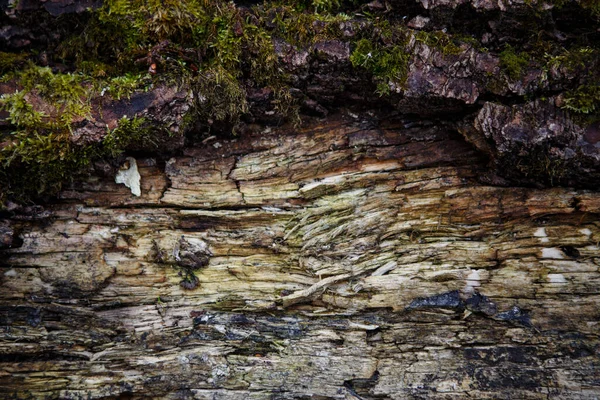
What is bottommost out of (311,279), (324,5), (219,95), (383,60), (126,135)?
(311,279)

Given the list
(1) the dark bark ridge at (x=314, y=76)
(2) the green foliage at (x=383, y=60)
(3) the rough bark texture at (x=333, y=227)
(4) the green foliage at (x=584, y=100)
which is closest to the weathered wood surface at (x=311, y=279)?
(3) the rough bark texture at (x=333, y=227)

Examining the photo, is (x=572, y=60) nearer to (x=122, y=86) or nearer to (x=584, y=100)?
(x=584, y=100)

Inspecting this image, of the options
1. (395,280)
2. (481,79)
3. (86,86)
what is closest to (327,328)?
(395,280)

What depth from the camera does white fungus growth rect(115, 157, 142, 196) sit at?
4.77 meters

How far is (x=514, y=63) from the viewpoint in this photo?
168 inches

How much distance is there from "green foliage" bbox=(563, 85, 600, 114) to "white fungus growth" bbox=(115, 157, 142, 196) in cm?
481

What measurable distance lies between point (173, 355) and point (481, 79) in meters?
4.60

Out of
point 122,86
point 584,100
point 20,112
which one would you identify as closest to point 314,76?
point 122,86

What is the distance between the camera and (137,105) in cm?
434

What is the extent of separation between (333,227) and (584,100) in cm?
296

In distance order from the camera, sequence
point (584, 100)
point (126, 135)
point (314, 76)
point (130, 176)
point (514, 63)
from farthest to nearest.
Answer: point (130, 176) → point (314, 76) → point (126, 135) → point (514, 63) → point (584, 100)

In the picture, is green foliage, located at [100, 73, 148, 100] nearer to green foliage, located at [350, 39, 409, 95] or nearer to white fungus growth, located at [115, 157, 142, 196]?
white fungus growth, located at [115, 157, 142, 196]

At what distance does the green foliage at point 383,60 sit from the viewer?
14.3 ft

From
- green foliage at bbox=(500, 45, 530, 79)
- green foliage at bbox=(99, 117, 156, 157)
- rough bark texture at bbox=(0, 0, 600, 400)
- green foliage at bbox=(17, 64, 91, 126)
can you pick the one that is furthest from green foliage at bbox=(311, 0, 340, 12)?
green foliage at bbox=(17, 64, 91, 126)
